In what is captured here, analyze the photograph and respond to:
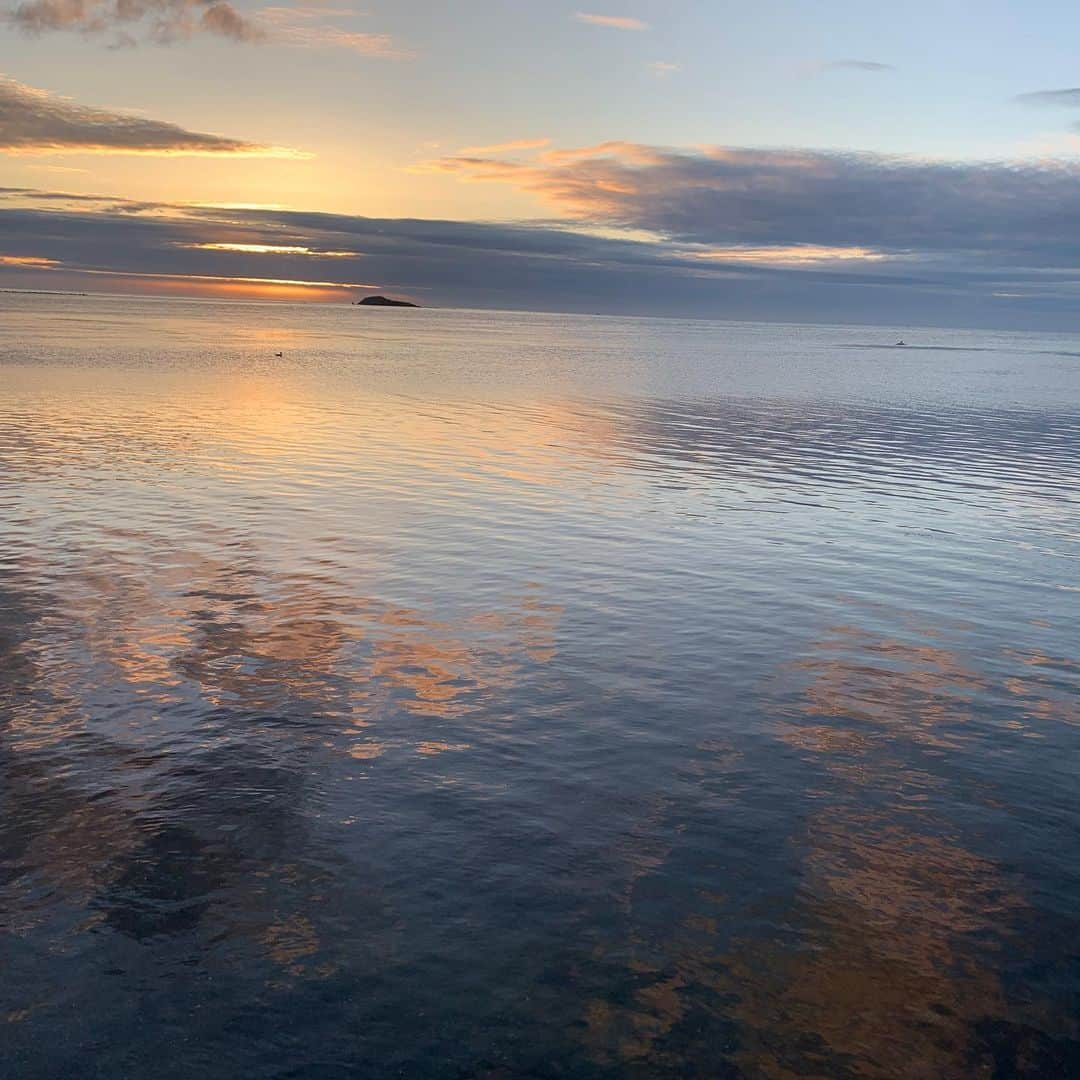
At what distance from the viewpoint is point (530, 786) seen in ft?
48.6

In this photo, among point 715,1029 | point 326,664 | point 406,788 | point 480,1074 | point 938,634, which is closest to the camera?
point 480,1074

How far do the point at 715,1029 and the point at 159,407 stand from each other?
5905 cm

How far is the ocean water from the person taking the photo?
1007cm

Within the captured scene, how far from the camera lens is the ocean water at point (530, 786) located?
10070 mm

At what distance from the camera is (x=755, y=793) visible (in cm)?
1491

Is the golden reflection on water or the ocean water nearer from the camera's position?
the golden reflection on water

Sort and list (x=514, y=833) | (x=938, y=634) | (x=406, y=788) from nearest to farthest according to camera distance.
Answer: (x=514, y=833)
(x=406, y=788)
(x=938, y=634)

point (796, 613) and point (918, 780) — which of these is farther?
point (796, 613)

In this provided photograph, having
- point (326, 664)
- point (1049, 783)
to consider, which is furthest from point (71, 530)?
point (1049, 783)

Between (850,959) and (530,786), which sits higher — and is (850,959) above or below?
below

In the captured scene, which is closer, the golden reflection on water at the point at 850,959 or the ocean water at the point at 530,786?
the golden reflection on water at the point at 850,959

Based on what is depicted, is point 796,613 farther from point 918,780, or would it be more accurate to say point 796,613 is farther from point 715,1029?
point 715,1029

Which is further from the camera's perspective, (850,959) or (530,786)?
(530,786)

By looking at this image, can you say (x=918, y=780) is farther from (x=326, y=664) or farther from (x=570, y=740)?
(x=326, y=664)
